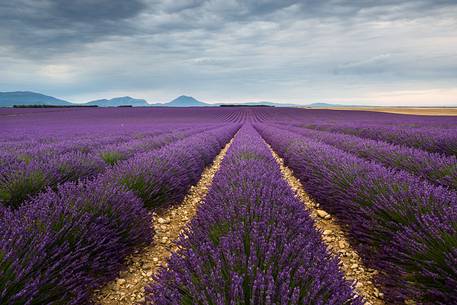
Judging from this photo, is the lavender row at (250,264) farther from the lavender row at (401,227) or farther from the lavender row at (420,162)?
the lavender row at (420,162)

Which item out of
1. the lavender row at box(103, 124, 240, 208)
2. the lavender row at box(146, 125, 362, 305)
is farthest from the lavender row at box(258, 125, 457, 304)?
the lavender row at box(103, 124, 240, 208)

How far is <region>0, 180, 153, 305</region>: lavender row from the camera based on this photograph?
1.25 metres

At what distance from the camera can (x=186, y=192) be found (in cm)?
418

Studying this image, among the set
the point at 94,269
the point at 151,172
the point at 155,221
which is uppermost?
the point at 151,172

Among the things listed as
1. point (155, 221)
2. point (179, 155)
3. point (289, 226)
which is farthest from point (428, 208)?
point (179, 155)

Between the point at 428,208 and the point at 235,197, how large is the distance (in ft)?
4.77

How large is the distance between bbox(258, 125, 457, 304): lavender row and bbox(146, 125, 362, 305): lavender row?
618 mm

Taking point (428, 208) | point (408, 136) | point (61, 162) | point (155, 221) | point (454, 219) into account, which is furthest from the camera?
point (408, 136)

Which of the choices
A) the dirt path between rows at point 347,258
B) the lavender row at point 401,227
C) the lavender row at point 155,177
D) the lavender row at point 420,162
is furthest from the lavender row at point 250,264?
the lavender row at point 420,162

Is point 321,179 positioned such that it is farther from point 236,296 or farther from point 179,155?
point 236,296

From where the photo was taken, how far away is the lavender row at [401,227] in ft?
5.04

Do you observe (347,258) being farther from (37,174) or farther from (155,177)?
(37,174)

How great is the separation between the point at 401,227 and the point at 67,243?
7.66 ft

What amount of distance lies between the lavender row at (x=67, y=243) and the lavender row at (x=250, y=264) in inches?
19.2
